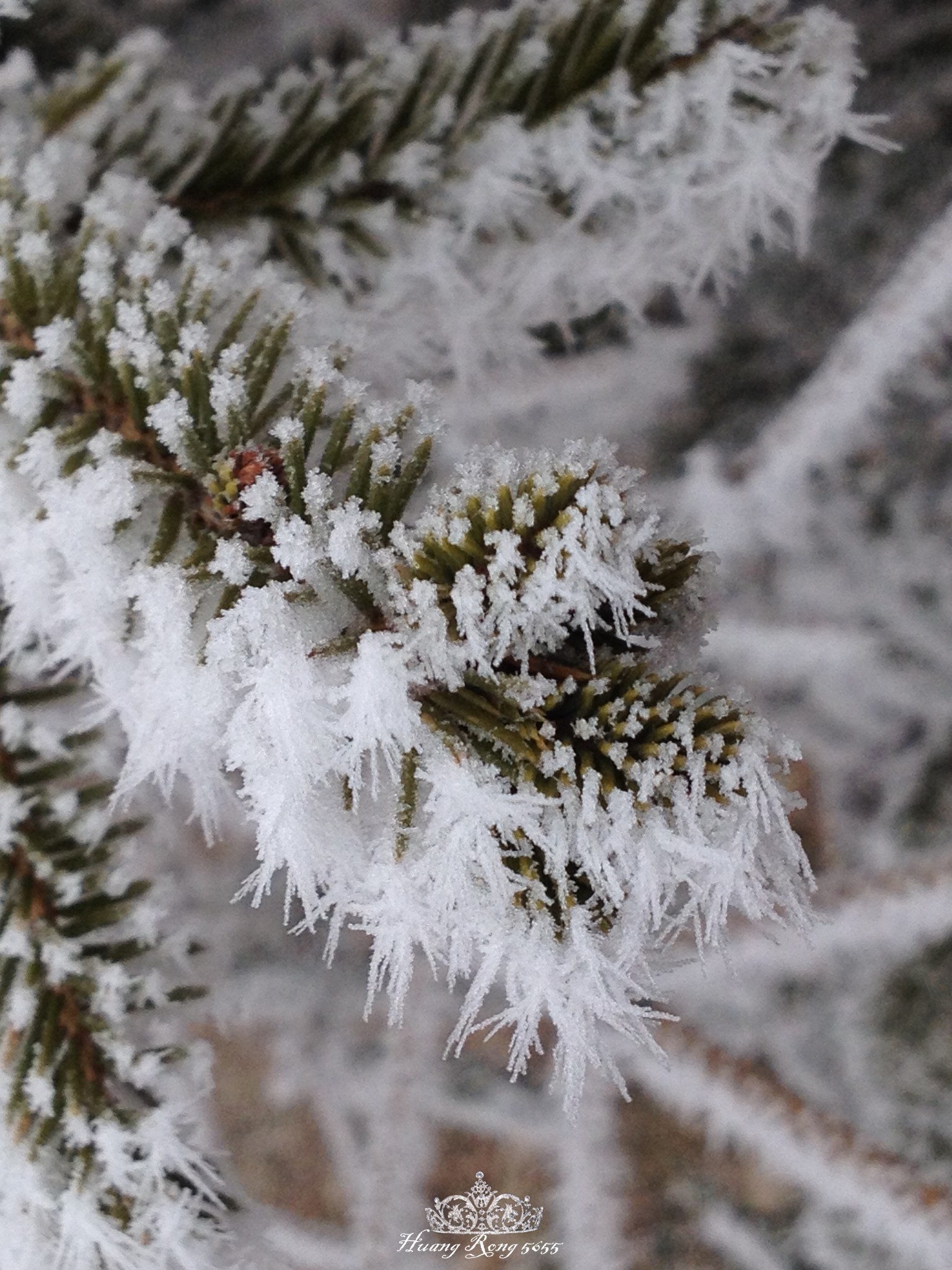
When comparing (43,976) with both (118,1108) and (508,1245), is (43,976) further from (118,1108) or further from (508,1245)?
(508,1245)

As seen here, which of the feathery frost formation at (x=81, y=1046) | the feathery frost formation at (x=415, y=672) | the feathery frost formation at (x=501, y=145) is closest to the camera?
the feathery frost formation at (x=415, y=672)

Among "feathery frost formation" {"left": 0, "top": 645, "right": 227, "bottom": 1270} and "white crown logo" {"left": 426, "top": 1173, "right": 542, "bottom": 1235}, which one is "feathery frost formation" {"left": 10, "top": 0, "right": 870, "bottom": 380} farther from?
"white crown logo" {"left": 426, "top": 1173, "right": 542, "bottom": 1235}

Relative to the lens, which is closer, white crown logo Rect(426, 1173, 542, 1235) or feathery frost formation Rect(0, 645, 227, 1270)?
feathery frost formation Rect(0, 645, 227, 1270)

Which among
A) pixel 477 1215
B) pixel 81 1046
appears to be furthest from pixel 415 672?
pixel 477 1215

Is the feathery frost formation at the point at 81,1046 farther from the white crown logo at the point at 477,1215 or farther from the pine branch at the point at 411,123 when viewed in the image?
the white crown logo at the point at 477,1215

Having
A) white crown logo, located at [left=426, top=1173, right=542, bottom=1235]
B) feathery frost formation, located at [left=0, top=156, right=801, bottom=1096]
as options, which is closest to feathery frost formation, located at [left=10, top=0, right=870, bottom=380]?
feathery frost formation, located at [left=0, top=156, right=801, bottom=1096]

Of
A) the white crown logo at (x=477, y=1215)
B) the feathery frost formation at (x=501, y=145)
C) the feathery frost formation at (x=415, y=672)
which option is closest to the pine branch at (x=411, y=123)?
the feathery frost formation at (x=501, y=145)

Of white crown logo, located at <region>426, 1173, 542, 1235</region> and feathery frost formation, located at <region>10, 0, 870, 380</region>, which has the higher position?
Answer: feathery frost formation, located at <region>10, 0, 870, 380</region>
